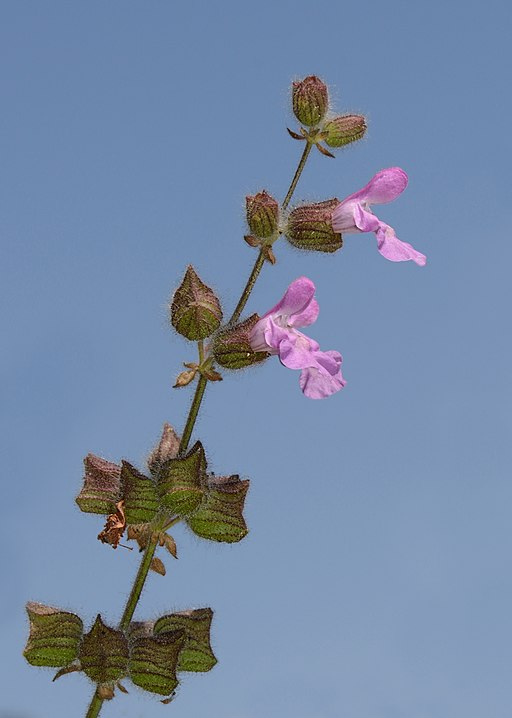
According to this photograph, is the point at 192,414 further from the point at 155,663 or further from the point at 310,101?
the point at 310,101

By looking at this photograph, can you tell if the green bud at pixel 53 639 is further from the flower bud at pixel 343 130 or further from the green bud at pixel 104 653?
the flower bud at pixel 343 130

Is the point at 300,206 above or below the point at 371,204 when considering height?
below

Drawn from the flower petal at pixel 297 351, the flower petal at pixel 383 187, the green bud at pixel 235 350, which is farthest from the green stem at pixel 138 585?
the flower petal at pixel 383 187

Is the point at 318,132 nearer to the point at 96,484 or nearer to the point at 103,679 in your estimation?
the point at 96,484

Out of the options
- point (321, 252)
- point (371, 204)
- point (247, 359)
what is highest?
point (371, 204)

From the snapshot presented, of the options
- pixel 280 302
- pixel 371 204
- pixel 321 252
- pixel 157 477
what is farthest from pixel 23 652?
pixel 371 204

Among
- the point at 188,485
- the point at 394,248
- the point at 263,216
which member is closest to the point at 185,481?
the point at 188,485

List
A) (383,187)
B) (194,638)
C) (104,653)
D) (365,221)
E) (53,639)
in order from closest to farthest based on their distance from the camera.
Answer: (104,653) → (53,639) → (194,638) → (365,221) → (383,187)
